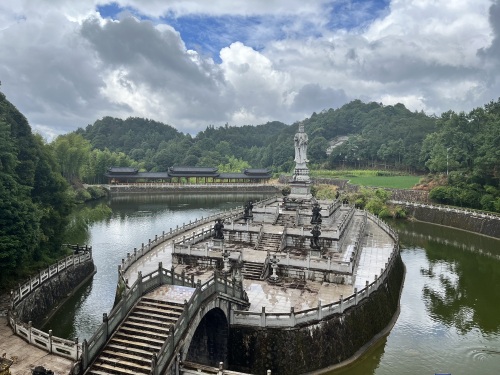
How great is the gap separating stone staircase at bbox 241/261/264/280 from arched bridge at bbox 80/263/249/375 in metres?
7.26

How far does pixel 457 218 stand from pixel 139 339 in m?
62.7

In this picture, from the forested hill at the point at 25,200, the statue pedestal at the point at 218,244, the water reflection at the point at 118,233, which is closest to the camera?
the forested hill at the point at 25,200

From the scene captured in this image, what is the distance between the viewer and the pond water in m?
24.8

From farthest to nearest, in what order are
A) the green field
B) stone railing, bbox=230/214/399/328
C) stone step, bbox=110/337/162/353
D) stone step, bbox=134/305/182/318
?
the green field, stone railing, bbox=230/214/399/328, stone step, bbox=134/305/182/318, stone step, bbox=110/337/162/353

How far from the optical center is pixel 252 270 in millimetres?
30969

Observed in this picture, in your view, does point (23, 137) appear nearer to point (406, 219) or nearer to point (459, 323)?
point (459, 323)

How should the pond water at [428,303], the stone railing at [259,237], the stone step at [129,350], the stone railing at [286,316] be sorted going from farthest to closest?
1. the stone railing at [259,237]
2. the pond water at [428,303]
3. the stone railing at [286,316]
4. the stone step at [129,350]

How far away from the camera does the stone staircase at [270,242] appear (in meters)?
36.5

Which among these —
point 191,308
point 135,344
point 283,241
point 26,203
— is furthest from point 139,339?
point 283,241

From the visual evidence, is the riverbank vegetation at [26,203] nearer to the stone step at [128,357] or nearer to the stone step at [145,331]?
the stone step at [145,331]

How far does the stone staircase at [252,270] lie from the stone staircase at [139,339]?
12151 mm

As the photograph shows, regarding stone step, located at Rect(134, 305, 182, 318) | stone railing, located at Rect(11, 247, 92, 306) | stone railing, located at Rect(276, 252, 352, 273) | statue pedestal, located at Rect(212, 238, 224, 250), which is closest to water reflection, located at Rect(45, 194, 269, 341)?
stone railing, located at Rect(11, 247, 92, 306)

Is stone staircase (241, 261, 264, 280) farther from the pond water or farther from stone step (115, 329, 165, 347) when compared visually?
stone step (115, 329, 165, 347)

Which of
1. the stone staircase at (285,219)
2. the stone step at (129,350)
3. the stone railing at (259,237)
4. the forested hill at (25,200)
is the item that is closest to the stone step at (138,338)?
the stone step at (129,350)
